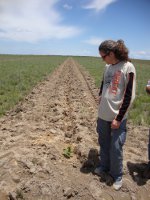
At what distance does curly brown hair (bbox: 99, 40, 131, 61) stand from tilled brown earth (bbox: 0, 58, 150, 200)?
1995 mm

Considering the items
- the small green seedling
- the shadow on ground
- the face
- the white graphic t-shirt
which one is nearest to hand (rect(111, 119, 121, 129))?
the white graphic t-shirt

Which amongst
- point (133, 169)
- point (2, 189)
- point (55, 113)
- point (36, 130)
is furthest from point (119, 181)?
point (55, 113)

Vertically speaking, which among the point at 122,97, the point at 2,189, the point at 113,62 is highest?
the point at 113,62

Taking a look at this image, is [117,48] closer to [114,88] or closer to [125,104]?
[114,88]

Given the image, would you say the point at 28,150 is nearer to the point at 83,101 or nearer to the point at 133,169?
the point at 133,169

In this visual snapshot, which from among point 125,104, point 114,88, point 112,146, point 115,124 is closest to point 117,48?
point 114,88

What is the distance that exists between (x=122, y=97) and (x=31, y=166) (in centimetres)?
189

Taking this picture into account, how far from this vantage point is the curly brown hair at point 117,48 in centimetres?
417

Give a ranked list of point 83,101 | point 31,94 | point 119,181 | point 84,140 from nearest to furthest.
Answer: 1. point 119,181
2. point 84,140
3. point 83,101
4. point 31,94

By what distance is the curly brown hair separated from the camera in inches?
164

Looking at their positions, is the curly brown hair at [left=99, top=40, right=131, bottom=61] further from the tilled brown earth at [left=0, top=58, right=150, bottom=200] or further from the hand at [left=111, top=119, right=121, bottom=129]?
the tilled brown earth at [left=0, top=58, right=150, bottom=200]

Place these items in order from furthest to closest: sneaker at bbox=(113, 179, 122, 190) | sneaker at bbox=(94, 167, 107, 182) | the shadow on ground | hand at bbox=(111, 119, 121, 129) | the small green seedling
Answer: the small green seedling < the shadow on ground < sneaker at bbox=(94, 167, 107, 182) < sneaker at bbox=(113, 179, 122, 190) < hand at bbox=(111, 119, 121, 129)

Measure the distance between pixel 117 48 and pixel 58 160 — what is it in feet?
7.46

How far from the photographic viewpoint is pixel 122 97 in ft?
14.0
